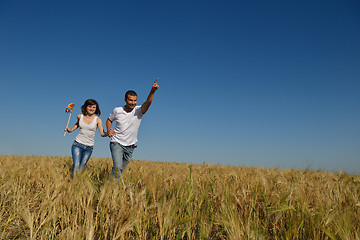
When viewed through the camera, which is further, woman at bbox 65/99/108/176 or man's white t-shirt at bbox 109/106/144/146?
woman at bbox 65/99/108/176

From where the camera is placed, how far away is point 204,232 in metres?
1.55

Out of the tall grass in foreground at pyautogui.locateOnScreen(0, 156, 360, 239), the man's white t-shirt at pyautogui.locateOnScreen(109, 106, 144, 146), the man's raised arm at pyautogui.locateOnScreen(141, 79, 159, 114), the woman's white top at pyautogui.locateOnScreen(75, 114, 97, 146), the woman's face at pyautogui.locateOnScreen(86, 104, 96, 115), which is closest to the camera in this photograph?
the tall grass in foreground at pyautogui.locateOnScreen(0, 156, 360, 239)

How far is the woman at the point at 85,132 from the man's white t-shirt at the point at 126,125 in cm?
44

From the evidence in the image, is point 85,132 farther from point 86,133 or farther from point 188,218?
point 188,218

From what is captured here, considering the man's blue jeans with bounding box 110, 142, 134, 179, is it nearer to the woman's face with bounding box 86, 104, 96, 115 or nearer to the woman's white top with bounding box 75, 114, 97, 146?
the woman's white top with bounding box 75, 114, 97, 146

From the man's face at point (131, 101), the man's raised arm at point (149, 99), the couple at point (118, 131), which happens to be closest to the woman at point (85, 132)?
the couple at point (118, 131)

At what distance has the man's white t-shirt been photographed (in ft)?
13.8

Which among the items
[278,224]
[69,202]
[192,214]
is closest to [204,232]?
[192,214]

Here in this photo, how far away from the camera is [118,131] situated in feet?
14.0

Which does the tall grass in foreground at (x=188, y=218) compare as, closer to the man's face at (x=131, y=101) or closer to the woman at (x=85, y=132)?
the man's face at (x=131, y=101)

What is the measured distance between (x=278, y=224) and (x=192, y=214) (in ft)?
2.36

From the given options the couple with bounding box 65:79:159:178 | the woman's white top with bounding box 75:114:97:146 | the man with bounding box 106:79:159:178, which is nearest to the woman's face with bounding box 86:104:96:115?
the couple with bounding box 65:79:159:178

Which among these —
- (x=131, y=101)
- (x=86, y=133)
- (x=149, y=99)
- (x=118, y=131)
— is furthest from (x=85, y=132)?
(x=149, y=99)

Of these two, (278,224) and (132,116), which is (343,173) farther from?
(132,116)
